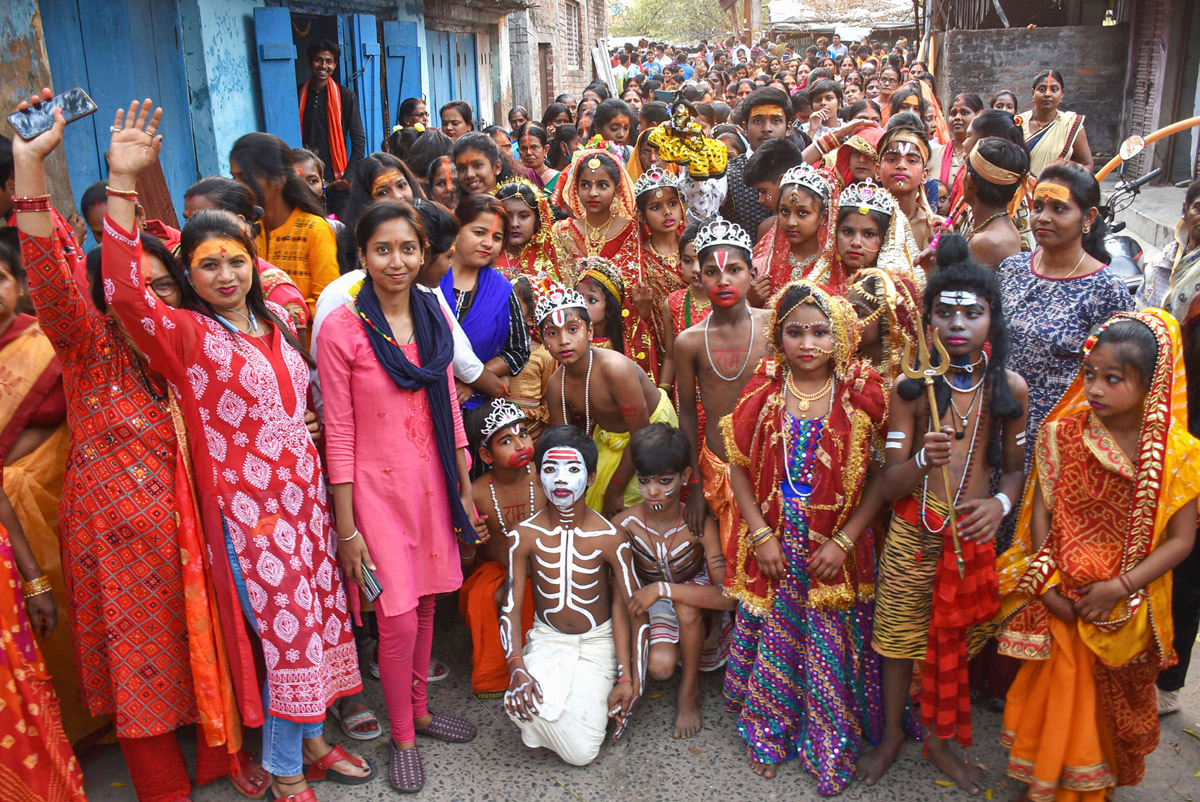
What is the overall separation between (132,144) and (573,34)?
22.3 metres

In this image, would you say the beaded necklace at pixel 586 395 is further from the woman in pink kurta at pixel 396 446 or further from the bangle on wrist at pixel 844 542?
the bangle on wrist at pixel 844 542

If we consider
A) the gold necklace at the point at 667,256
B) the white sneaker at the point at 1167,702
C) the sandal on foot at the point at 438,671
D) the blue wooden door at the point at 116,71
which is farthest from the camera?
the blue wooden door at the point at 116,71

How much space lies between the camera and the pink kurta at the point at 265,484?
282 cm

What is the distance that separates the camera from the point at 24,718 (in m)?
2.65

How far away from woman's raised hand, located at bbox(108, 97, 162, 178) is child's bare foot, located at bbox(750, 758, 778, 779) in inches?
110

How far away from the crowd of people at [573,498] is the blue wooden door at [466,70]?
10274 millimetres

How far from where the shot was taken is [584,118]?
1020 cm

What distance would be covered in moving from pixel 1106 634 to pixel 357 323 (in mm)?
2624

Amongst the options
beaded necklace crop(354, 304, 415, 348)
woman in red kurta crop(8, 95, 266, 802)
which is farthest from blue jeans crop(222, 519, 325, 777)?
beaded necklace crop(354, 304, 415, 348)

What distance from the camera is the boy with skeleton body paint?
343cm

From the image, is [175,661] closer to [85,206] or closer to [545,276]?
[85,206]

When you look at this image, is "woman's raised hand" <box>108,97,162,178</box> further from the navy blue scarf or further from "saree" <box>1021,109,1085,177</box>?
"saree" <box>1021,109,1085,177</box>

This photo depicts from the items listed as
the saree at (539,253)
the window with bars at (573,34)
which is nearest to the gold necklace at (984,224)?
the saree at (539,253)

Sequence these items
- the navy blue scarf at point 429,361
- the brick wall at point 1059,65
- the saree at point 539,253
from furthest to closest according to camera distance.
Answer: the brick wall at point 1059,65 < the saree at point 539,253 < the navy blue scarf at point 429,361
